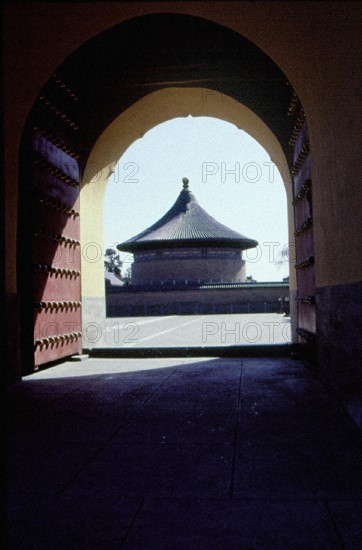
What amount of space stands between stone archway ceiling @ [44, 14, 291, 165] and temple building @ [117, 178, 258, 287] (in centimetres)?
2273

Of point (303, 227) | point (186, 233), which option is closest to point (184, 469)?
point (303, 227)

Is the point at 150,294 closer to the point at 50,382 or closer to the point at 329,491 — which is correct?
the point at 50,382

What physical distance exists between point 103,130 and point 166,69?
1145 millimetres

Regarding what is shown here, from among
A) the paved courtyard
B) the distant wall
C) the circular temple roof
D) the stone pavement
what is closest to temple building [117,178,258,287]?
the circular temple roof

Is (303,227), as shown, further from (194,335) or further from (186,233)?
(186,233)

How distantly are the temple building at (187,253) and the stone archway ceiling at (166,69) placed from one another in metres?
22.7

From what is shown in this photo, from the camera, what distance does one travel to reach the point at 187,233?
30.6 meters

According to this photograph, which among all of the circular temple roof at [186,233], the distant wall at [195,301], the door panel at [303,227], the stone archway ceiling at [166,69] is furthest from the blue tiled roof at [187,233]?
the door panel at [303,227]

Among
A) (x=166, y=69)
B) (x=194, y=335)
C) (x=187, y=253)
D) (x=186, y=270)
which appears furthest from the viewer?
(x=187, y=253)

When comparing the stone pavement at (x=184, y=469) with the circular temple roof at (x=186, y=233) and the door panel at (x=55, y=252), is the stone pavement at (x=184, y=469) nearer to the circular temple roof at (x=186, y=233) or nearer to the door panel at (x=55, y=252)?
the door panel at (x=55, y=252)

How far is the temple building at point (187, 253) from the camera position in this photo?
29.9 meters

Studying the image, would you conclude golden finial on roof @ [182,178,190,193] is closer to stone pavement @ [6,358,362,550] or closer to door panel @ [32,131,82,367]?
door panel @ [32,131,82,367]

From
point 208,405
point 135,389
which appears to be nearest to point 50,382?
point 135,389

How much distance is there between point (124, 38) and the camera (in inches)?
213
